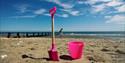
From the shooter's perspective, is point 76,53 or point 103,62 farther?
point 76,53

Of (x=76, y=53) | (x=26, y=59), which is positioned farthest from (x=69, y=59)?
(x=26, y=59)

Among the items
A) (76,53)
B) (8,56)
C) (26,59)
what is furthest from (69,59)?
(8,56)

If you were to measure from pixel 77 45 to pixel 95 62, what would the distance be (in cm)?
69

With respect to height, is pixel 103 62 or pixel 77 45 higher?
pixel 77 45

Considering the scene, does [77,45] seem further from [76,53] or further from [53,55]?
[53,55]

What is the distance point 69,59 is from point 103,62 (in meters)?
0.95

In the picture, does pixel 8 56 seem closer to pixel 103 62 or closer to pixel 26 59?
pixel 26 59

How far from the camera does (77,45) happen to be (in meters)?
5.74

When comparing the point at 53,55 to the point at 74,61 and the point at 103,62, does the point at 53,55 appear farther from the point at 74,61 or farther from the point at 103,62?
the point at 103,62

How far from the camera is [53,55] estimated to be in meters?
5.60

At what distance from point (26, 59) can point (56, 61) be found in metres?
0.83

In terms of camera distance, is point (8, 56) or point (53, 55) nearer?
point (53, 55)

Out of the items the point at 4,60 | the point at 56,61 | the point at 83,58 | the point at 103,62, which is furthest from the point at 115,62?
the point at 4,60

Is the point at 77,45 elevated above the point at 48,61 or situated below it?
above
